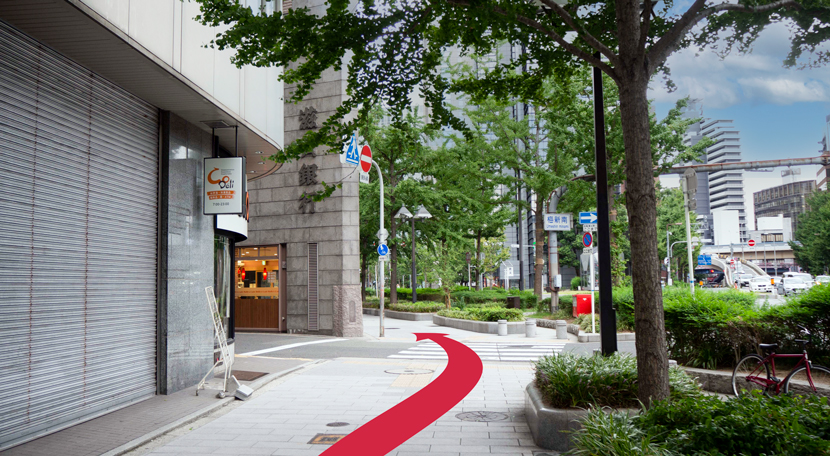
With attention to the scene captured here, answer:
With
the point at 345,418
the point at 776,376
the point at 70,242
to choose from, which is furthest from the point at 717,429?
the point at 70,242

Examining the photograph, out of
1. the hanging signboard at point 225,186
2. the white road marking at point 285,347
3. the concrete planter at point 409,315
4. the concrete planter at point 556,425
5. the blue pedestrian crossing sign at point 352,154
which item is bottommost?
the concrete planter at point 409,315

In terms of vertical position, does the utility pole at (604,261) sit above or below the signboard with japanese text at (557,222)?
below

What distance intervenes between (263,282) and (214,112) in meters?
13.2

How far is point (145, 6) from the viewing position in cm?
748

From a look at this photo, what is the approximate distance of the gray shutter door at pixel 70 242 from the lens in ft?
21.6

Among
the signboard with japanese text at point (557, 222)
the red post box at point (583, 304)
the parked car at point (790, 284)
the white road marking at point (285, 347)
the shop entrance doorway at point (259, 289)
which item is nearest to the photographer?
the white road marking at point (285, 347)

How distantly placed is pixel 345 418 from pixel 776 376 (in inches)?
234

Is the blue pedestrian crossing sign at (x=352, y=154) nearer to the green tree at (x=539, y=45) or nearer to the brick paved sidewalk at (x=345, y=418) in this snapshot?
the brick paved sidewalk at (x=345, y=418)

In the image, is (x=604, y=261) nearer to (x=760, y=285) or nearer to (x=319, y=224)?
(x=319, y=224)

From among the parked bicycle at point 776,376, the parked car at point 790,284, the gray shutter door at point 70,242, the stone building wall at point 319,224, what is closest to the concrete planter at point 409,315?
the stone building wall at point 319,224

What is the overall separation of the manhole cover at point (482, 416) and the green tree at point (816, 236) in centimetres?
6418

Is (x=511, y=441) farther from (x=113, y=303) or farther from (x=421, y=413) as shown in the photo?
(x=113, y=303)

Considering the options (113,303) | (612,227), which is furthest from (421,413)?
(612,227)

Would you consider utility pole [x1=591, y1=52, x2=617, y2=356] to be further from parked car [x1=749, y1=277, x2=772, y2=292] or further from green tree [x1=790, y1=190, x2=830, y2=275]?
green tree [x1=790, y1=190, x2=830, y2=275]
